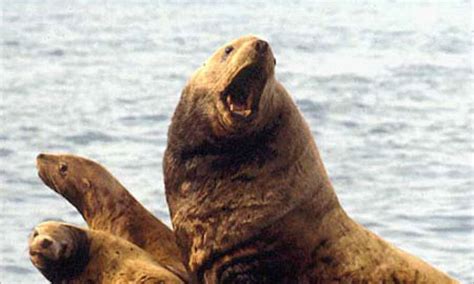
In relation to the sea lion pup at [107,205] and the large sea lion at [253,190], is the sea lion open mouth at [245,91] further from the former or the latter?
the sea lion pup at [107,205]

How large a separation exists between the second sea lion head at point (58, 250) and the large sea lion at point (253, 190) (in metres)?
0.91

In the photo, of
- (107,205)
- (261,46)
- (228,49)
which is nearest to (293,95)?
(107,205)

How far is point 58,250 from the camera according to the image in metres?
11.0

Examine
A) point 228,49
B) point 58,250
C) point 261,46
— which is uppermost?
point 261,46

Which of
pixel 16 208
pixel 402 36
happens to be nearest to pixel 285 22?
pixel 402 36

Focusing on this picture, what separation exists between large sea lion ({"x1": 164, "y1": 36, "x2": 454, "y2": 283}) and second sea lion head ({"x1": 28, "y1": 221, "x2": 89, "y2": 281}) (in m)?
0.91

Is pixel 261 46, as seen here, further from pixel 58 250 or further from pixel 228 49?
pixel 58 250

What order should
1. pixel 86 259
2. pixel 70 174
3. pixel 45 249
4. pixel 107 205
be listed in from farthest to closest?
pixel 70 174
pixel 107 205
pixel 86 259
pixel 45 249

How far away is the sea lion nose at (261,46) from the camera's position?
1011cm

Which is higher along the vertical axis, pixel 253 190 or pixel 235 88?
pixel 235 88

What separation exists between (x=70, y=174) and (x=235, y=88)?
2564 millimetres

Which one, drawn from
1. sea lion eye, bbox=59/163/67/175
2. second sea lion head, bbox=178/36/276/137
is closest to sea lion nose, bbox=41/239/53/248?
second sea lion head, bbox=178/36/276/137

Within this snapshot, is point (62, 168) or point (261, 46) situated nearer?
point (261, 46)

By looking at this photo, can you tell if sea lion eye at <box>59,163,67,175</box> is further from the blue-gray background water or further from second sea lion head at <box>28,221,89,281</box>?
the blue-gray background water
